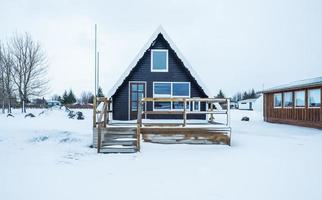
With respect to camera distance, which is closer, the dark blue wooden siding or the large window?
the dark blue wooden siding

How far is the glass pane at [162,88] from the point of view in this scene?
17078mm

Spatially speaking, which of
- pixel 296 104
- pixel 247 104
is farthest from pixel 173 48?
pixel 247 104

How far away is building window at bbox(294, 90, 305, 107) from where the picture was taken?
1856 centimetres

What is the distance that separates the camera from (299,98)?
19031 millimetres

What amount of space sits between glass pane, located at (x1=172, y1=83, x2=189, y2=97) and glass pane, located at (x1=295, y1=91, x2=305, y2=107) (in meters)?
7.54

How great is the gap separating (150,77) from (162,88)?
3.08ft

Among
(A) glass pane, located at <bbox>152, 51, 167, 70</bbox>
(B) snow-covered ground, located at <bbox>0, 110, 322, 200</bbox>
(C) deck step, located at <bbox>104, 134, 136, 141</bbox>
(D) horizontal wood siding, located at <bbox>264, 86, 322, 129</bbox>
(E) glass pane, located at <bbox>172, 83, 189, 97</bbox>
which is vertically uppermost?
(A) glass pane, located at <bbox>152, 51, 167, 70</bbox>

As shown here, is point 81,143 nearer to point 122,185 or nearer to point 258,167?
point 122,185

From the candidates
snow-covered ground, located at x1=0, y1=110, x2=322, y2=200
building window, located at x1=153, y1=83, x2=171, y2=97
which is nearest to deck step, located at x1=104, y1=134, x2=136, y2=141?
snow-covered ground, located at x1=0, y1=110, x2=322, y2=200

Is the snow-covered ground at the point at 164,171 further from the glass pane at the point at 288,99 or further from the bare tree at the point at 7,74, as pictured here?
the bare tree at the point at 7,74

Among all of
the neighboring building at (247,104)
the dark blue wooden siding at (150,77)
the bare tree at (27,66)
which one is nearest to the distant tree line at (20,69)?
the bare tree at (27,66)

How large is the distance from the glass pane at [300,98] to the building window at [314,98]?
0.74 metres

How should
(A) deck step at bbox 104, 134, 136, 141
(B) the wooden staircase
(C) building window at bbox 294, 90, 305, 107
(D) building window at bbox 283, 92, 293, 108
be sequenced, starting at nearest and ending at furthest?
(B) the wooden staircase
(A) deck step at bbox 104, 134, 136, 141
(C) building window at bbox 294, 90, 305, 107
(D) building window at bbox 283, 92, 293, 108

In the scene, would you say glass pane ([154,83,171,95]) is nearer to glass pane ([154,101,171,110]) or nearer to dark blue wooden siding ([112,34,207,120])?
dark blue wooden siding ([112,34,207,120])
